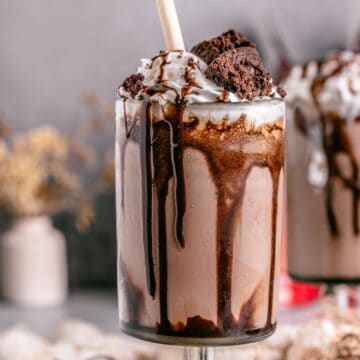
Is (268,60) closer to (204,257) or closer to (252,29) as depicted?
(252,29)

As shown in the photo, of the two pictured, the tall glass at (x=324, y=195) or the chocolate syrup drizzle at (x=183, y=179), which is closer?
the chocolate syrup drizzle at (x=183, y=179)

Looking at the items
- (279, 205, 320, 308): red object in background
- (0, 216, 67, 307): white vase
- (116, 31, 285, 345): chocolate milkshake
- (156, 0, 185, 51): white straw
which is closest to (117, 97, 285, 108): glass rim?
(116, 31, 285, 345): chocolate milkshake

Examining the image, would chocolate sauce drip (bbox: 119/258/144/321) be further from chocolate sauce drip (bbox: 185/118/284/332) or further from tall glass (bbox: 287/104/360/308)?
tall glass (bbox: 287/104/360/308)

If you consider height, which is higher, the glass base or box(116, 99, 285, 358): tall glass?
box(116, 99, 285, 358): tall glass

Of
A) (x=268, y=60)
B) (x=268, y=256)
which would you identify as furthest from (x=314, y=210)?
(x=268, y=60)

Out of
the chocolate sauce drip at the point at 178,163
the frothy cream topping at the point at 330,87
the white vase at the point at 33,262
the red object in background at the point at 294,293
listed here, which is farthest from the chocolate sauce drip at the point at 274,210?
the white vase at the point at 33,262

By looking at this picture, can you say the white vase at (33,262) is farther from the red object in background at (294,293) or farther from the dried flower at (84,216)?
the red object in background at (294,293)

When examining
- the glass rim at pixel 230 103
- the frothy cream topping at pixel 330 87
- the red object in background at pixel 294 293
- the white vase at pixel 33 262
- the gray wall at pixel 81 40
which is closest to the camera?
the glass rim at pixel 230 103

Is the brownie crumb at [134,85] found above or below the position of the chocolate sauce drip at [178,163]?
above
